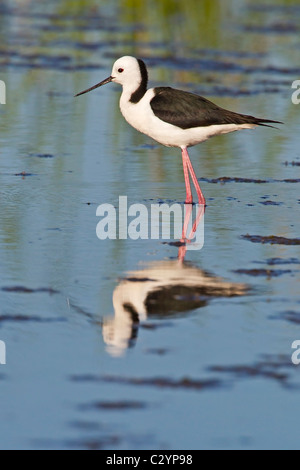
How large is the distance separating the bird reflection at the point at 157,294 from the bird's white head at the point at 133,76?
8.92 ft

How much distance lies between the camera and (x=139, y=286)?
21.7ft

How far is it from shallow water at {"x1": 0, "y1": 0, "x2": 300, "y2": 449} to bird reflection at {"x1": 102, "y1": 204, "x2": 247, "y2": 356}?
0.01 meters

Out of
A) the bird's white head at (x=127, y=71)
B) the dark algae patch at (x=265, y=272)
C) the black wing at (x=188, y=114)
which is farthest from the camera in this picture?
the bird's white head at (x=127, y=71)

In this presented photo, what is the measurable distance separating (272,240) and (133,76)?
2.70 m

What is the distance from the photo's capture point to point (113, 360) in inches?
211
